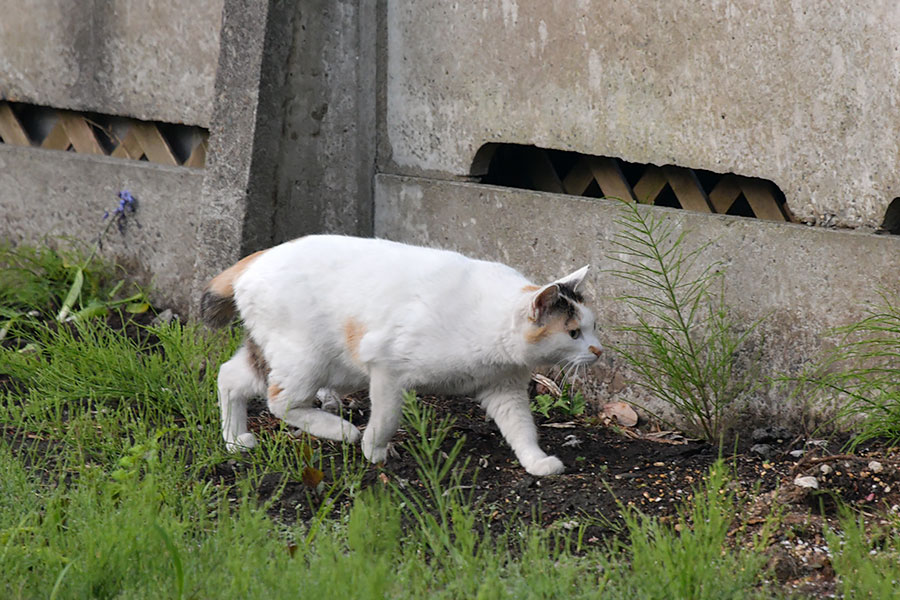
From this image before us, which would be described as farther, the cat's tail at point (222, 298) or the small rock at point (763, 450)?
the cat's tail at point (222, 298)

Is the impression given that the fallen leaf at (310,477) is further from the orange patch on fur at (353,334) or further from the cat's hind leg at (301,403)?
the orange patch on fur at (353,334)

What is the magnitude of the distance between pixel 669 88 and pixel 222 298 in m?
1.83

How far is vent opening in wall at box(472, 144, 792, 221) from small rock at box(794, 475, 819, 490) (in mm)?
1083

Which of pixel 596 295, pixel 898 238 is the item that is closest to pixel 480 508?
pixel 596 295

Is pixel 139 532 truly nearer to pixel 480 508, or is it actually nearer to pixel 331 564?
pixel 331 564

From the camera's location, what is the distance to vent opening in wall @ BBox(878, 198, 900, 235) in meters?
3.64

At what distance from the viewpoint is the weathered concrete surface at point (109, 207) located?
5.55m

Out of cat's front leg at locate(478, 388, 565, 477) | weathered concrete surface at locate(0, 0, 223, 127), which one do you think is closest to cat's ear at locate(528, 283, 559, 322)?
cat's front leg at locate(478, 388, 565, 477)

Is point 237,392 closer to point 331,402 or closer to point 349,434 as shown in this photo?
point 349,434

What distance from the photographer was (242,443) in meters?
3.85

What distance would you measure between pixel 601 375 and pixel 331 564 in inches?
82.9

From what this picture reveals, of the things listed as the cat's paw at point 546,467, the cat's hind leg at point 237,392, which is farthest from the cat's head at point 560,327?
the cat's hind leg at point 237,392

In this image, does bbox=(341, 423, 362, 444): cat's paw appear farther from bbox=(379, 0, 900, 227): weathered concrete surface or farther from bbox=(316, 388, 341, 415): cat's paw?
bbox=(379, 0, 900, 227): weathered concrete surface

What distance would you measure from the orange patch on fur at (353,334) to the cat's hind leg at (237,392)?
409mm
